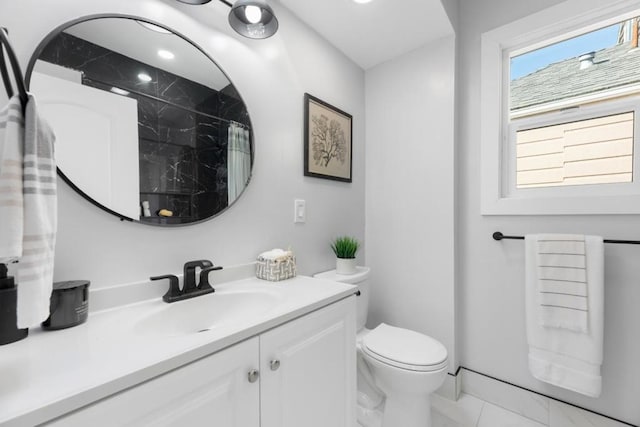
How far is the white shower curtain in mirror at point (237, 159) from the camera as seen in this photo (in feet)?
4.01

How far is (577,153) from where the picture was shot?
4.82 ft

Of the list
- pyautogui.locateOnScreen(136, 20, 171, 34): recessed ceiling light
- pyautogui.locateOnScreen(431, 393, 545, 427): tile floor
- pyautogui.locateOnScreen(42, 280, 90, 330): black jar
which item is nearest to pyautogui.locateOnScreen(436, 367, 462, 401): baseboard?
pyautogui.locateOnScreen(431, 393, 545, 427): tile floor

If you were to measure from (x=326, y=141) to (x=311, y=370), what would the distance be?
1266mm

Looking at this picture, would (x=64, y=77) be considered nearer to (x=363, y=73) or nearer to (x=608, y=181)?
(x=363, y=73)

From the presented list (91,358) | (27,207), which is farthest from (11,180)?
(91,358)

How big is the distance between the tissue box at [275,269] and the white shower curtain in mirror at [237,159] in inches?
12.7

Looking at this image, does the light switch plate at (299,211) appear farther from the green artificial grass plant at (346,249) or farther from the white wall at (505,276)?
the white wall at (505,276)

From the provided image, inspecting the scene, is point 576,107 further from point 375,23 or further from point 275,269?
point 275,269

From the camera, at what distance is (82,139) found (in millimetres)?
844

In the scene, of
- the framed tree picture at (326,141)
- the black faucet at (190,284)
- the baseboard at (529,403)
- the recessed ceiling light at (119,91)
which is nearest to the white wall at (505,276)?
the baseboard at (529,403)

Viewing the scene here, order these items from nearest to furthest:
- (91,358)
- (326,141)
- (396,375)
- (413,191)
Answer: (91,358) → (396,375) → (326,141) → (413,191)

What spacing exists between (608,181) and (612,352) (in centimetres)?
84

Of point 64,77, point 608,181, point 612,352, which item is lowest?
point 612,352

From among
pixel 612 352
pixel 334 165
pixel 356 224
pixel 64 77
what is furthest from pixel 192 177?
pixel 612 352
